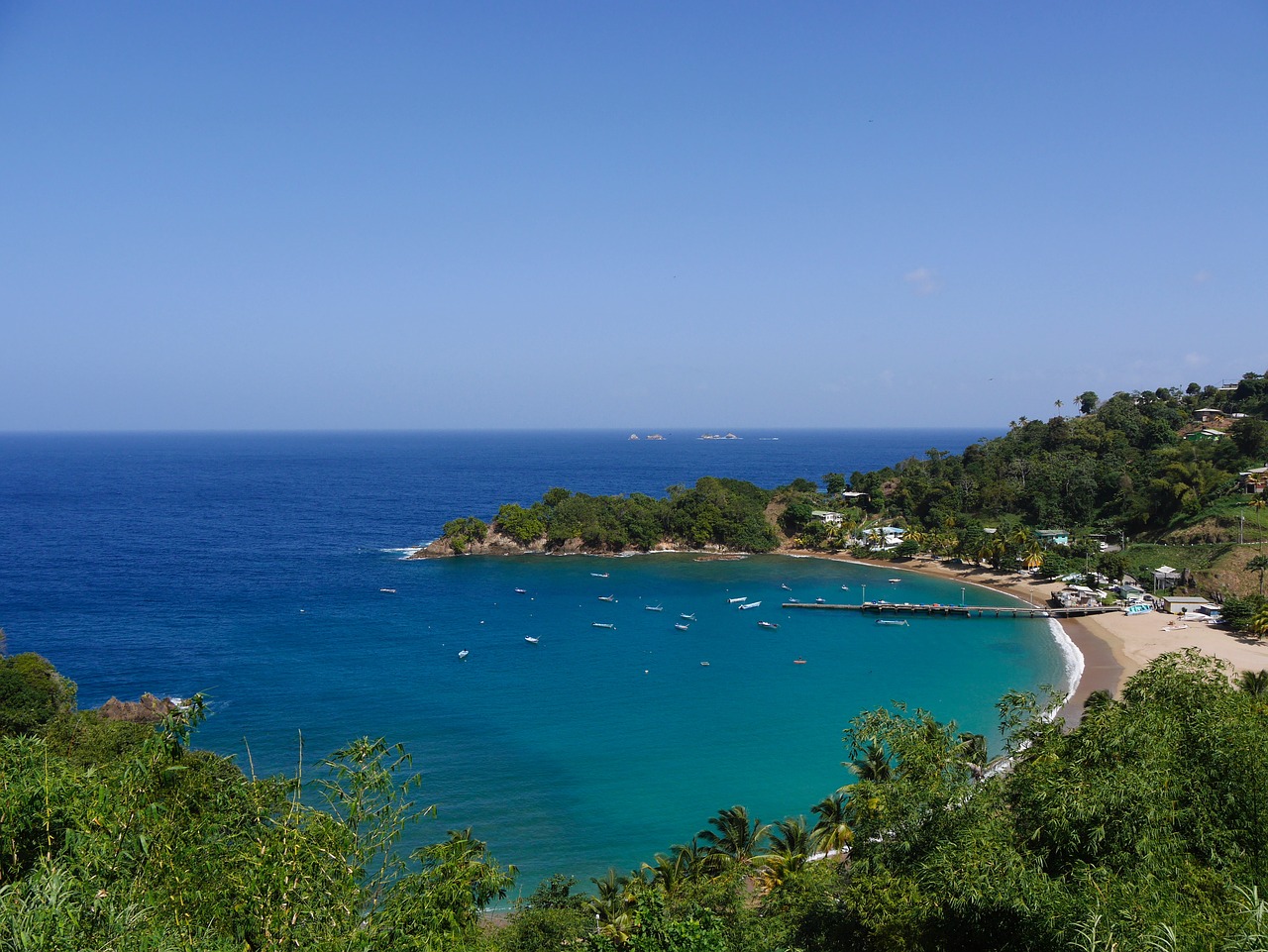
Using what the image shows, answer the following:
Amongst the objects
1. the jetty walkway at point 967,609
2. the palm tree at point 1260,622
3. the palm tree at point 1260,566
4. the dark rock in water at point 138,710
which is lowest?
the jetty walkway at point 967,609

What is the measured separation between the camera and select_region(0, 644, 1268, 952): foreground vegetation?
904 centimetres

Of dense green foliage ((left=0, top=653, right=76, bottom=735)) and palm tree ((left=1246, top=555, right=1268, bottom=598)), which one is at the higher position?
palm tree ((left=1246, top=555, right=1268, bottom=598))

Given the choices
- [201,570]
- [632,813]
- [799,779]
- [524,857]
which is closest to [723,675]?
[799,779]

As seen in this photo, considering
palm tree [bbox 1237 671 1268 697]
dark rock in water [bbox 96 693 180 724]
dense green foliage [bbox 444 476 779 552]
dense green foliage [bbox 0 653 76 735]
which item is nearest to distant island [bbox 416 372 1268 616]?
dense green foliage [bbox 444 476 779 552]

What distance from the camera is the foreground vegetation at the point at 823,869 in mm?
9039

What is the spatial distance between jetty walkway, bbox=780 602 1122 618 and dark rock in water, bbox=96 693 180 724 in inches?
1637

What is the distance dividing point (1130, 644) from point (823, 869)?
3854 cm

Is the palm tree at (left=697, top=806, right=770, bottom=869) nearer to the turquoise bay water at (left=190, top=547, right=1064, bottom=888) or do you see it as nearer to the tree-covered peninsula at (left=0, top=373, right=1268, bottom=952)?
the tree-covered peninsula at (left=0, top=373, right=1268, bottom=952)

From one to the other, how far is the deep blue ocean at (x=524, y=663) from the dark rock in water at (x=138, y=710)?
2322 mm

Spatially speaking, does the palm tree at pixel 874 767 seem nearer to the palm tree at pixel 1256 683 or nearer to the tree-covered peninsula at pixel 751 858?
the tree-covered peninsula at pixel 751 858

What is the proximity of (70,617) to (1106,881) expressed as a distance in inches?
2467

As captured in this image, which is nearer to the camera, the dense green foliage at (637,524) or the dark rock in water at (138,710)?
the dark rock in water at (138,710)

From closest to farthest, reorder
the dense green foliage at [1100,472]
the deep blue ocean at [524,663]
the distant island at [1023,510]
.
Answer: the deep blue ocean at [524,663], the distant island at [1023,510], the dense green foliage at [1100,472]

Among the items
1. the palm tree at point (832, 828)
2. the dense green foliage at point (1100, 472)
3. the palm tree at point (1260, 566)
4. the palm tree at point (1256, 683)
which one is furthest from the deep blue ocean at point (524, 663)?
the dense green foliage at point (1100, 472)
